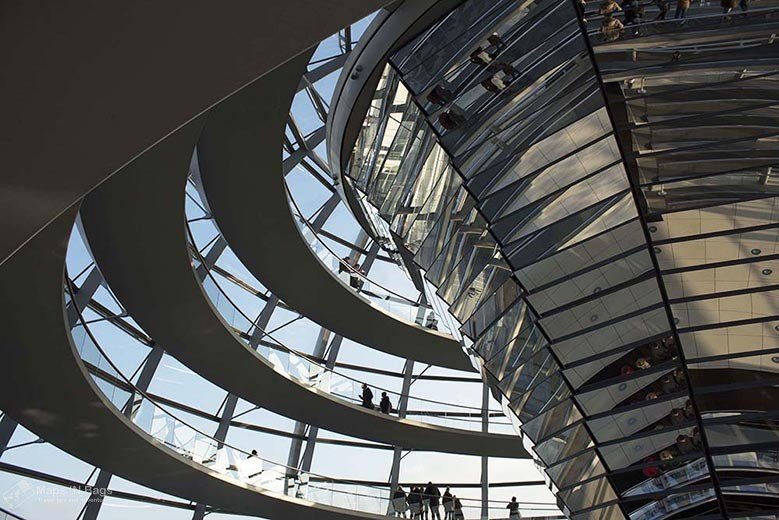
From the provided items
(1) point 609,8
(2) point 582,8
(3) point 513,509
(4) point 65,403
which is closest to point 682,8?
(1) point 609,8

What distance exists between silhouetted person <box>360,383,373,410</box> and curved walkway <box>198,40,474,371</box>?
1540 millimetres

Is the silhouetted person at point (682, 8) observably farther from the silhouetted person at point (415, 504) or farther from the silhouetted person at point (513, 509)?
the silhouetted person at point (415, 504)

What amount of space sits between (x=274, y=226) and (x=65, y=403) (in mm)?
6048

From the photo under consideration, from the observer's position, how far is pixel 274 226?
63.9 feet

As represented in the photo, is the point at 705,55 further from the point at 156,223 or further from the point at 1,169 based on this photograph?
the point at 1,169

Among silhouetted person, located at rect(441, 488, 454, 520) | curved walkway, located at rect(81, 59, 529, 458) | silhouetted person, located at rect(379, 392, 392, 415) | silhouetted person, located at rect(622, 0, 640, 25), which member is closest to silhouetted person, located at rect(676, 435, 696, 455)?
silhouetted person, located at rect(622, 0, 640, 25)

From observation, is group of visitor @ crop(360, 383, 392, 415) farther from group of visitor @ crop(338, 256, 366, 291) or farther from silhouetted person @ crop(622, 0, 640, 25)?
silhouetted person @ crop(622, 0, 640, 25)

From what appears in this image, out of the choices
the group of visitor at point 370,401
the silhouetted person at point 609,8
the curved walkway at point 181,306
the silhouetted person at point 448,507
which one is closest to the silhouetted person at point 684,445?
the silhouetted person at point 609,8

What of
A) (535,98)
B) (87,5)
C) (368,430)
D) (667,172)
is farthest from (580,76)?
(368,430)

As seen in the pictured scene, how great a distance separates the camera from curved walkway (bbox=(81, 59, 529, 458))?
46.9ft

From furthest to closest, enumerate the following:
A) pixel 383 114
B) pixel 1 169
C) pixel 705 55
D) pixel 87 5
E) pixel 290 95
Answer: pixel 383 114, pixel 290 95, pixel 705 55, pixel 1 169, pixel 87 5

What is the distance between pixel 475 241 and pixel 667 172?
4306 millimetres

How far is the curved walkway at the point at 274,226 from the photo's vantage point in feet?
51.0

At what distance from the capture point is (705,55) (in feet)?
40.6
